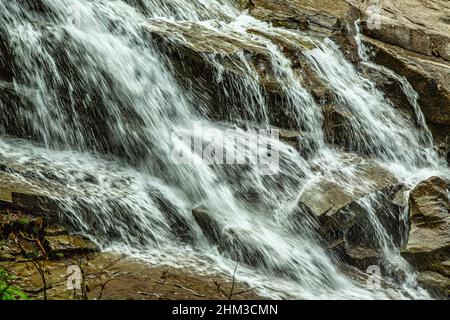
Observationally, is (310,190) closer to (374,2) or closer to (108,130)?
(108,130)

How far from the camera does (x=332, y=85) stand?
9820 millimetres

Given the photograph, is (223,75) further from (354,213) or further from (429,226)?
(429,226)

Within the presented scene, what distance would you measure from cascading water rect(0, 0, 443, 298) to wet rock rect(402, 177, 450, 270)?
0.42 m

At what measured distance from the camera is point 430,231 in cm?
754

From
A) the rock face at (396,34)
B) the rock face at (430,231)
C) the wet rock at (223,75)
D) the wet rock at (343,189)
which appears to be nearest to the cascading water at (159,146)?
the wet rock at (223,75)

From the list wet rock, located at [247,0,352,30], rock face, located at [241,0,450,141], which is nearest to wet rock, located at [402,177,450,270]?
rock face, located at [241,0,450,141]

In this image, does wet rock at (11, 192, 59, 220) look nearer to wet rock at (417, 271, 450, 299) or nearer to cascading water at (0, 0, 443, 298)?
cascading water at (0, 0, 443, 298)

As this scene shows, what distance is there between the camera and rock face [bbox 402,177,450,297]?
714 cm

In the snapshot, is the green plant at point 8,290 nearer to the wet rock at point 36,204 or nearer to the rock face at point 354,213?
the wet rock at point 36,204

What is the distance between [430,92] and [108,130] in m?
6.31

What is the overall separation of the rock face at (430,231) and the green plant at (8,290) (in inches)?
200

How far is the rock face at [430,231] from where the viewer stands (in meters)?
7.14

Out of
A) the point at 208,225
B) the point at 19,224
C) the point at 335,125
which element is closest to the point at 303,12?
the point at 335,125
